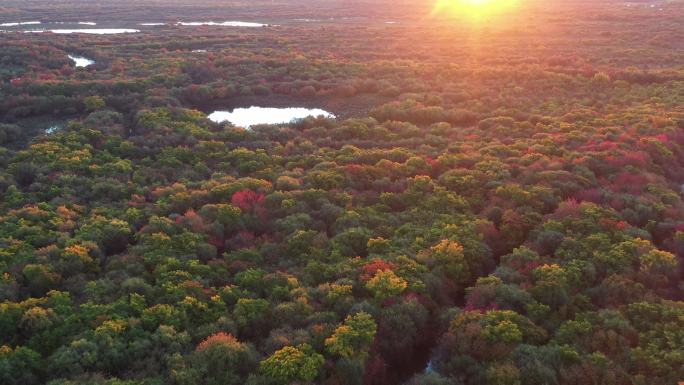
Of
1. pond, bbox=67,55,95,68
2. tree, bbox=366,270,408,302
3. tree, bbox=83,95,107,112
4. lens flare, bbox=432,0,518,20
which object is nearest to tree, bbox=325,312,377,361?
tree, bbox=366,270,408,302

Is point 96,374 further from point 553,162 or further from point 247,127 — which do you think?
point 247,127

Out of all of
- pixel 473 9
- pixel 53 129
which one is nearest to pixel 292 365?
pixel 53 129

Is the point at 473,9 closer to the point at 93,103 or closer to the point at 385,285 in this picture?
the point at 93,103

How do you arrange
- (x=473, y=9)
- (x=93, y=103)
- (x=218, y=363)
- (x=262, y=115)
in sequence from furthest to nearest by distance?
(x=473, y=9), (x=262, y=115), (x=93, y=103), (x=218, y=363)

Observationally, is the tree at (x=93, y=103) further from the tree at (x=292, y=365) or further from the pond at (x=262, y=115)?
the tree at (x=292, y=365)

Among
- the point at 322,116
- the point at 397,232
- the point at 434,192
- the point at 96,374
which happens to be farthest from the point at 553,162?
the point at 96,374

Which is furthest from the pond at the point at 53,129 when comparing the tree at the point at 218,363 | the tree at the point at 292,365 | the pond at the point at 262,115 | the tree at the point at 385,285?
the tree at the point at 292,365

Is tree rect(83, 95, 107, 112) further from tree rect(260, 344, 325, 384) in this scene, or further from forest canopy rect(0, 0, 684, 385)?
tree rect(260, 344, 325, 384)
